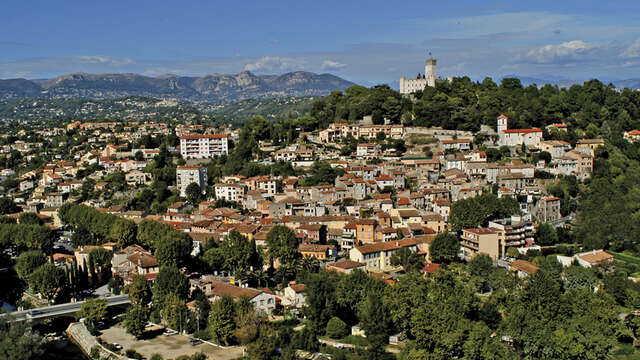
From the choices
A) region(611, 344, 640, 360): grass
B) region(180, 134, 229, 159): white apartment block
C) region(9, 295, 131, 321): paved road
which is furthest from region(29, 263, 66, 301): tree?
region(180, 134, 229, 159): white apartment block

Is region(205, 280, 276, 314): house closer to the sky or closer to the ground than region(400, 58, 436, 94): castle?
closer to the ground

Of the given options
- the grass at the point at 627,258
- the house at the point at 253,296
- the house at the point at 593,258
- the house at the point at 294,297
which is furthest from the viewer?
the grass at the point at 627,258

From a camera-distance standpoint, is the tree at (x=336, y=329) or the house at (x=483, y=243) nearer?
the tree at (x=336, y=329)

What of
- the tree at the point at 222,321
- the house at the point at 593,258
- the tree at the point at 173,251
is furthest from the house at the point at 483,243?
the tree at the point at 173,251

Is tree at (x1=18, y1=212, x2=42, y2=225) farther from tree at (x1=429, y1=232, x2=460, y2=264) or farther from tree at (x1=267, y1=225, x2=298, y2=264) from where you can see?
tree at (x1=429, y1=232, x2=460, y2=264)

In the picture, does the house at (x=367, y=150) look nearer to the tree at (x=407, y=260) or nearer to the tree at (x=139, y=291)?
the tree at (x=407, y=260)

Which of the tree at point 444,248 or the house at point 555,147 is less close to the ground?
the house at point 555,147

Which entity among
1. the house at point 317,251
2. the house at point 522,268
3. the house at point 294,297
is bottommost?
the house at point 294,297
